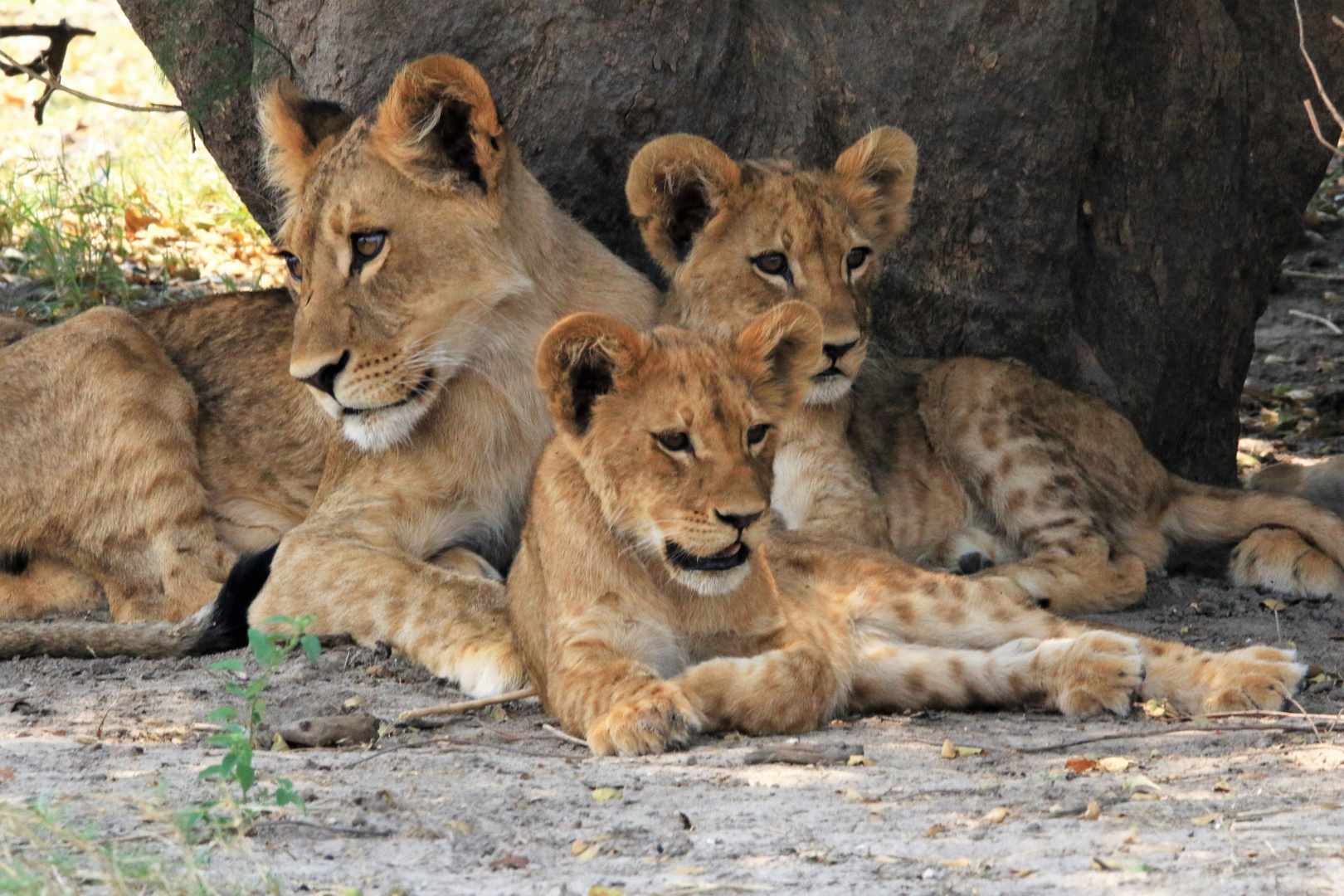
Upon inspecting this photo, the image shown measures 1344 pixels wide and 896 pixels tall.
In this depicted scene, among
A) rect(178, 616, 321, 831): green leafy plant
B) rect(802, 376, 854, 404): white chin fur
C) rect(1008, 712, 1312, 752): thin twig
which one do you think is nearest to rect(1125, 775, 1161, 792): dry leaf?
rect(1008, 712, 1312, 752): thin twig

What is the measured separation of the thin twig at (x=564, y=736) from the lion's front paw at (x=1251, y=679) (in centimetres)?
149

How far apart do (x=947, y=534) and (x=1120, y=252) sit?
4.15 ft

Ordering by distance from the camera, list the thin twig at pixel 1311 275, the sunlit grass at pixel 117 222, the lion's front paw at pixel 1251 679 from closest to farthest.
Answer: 1. the lion's front paw at pixel 1251 679
2. the sunlit grass at pixel 117 222
3. the thin twig at pixel 1311 275

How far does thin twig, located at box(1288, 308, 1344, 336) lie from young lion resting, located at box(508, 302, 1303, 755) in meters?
4.87

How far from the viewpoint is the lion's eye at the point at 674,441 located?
359 cm

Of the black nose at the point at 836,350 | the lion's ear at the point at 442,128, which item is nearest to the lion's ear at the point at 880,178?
the black nose at the point at 836,350

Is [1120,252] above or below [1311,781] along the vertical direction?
above

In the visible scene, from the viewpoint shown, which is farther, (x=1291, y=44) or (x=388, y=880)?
(x=1291, y=44)

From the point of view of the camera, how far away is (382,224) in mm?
4645

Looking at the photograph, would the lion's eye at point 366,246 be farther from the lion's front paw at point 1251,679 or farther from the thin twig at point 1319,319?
the thin twig at point 1319,319

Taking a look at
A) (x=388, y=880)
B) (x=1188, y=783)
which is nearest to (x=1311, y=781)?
(x=1188, y=783)

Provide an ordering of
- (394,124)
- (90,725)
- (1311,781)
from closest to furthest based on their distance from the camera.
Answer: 1. (1311,781)
2. (90,725)
3. (394,124)

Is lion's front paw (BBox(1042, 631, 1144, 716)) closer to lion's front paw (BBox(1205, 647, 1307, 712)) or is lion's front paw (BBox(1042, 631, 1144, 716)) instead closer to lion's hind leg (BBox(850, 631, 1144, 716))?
lion's hind leg (BBox(850, 631, 1144, 716))

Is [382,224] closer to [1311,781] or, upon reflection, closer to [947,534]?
[947,534]
